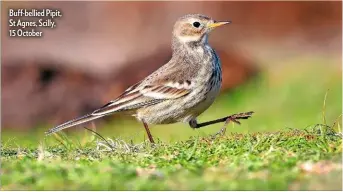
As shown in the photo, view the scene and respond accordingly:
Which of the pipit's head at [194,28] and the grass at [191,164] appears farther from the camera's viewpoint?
the pipit's head at [194,28]

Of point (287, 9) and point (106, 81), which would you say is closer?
point (106, 81)

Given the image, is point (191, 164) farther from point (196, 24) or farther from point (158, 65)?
point (158, 65)

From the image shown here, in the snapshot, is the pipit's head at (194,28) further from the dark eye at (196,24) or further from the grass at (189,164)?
the grass at (189,164)

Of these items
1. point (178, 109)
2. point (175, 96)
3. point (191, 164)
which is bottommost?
point (191, 164)

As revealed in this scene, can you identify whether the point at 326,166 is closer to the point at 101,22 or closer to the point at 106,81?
the point at 106,81

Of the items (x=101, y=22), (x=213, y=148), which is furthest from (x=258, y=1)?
(x=213, y=148)

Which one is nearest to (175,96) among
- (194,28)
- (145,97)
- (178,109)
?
(178,109)

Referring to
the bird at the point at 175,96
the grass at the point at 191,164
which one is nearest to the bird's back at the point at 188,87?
the bird at the point at 175,96

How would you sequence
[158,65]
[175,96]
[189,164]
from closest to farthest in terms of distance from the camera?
[189,164]
[175,96]
[158,65]

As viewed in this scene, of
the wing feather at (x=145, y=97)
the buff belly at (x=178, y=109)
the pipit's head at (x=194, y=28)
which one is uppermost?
the pipit's head at (x=194, y=28)
